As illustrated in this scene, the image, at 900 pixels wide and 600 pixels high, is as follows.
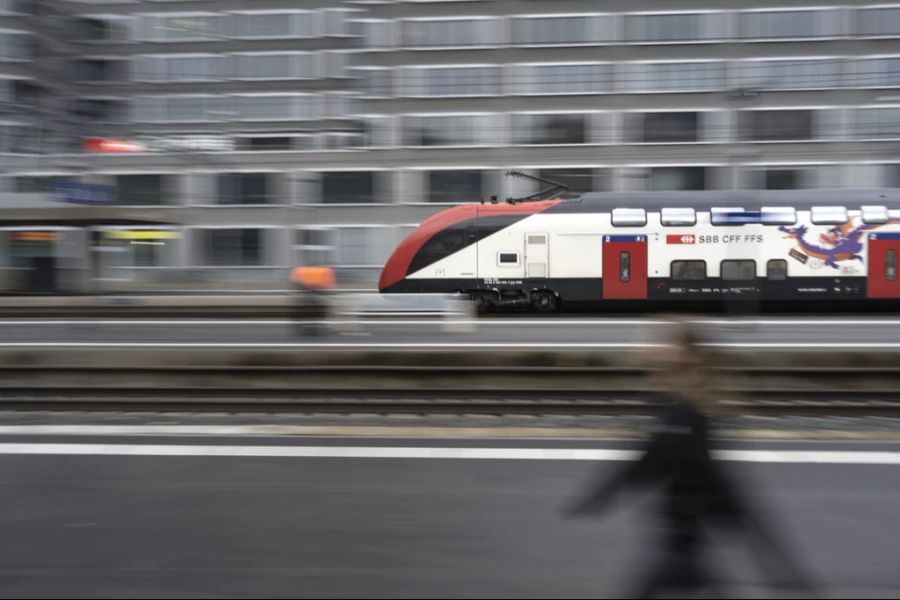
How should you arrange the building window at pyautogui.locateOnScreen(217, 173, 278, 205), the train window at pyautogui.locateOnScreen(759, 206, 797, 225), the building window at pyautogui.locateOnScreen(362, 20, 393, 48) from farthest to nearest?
the building window at pyautogui.locateOnScreen(217, 173, 278, 205)
the building window at pyautogui.locateOnScreen(362, 20, 393, 48)
the train window at pyautogui.locateOnScreen(759, 206, 797, 225)

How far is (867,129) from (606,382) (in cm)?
3299

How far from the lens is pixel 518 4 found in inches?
1539

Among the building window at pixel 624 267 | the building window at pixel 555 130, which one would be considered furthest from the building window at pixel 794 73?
the building window at pixel 624 267

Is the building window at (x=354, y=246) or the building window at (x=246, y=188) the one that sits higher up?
the building window at (x=246, y=188)

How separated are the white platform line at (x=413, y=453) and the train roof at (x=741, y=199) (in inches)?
531

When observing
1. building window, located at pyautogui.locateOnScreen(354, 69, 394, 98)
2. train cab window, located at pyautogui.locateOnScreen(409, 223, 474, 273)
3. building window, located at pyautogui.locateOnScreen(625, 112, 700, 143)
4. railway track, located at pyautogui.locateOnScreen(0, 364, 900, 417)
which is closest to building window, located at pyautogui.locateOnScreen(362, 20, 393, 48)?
building window, located at pyautogui.locateOnScreen(354, 69, 394, 98)

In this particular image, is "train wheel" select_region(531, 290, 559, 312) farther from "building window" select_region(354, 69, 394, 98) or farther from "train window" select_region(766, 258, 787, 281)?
"building window" select_region(354, 69, 394, 98)

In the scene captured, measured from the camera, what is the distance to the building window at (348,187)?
39.8 metres

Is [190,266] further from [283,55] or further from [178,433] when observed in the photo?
[178,433]

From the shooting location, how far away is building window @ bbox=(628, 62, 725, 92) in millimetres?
38406

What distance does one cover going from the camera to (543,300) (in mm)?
20625

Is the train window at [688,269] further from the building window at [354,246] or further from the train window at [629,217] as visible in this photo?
the building window at [354,246]

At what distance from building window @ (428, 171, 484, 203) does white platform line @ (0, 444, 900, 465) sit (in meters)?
32.2

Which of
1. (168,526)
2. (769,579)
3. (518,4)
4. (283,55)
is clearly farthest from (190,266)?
(769,579)
